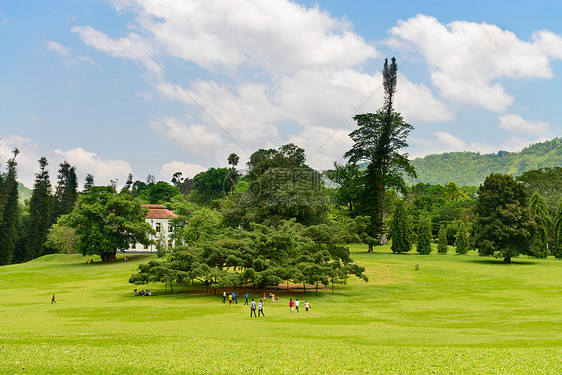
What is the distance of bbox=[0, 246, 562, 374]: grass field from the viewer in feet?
51.9

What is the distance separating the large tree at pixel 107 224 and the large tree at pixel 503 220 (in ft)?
177

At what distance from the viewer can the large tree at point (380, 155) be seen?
7725 cm

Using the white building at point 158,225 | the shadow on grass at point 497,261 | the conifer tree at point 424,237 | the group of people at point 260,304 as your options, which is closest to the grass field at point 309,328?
the group of people at point 260,304

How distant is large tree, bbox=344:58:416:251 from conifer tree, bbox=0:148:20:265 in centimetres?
7728

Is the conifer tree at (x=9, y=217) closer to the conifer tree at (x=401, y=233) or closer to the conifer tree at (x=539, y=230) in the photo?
the conifer tree at (x=401, y=233)

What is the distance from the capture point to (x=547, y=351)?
17.7m

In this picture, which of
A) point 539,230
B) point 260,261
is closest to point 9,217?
point 260,261

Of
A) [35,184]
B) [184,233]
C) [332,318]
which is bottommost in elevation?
[332,318]

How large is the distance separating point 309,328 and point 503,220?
45.1 metres

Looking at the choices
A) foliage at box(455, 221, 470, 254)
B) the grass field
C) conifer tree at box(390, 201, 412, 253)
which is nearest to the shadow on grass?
the grass field

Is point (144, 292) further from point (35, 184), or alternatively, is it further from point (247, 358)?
point (35, 184)

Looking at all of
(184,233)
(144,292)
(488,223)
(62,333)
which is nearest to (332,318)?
(62,333)

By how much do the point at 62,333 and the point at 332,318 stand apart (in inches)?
665

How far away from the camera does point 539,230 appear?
66.3m
